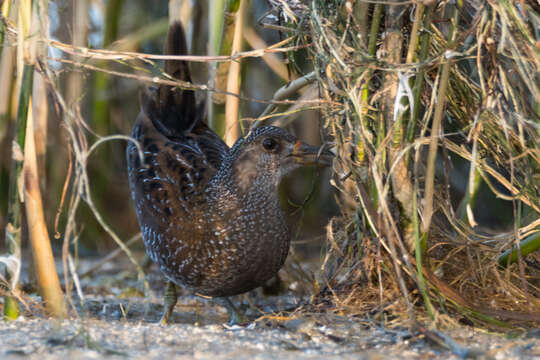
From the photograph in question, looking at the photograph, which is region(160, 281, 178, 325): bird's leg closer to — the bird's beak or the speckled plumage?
the speckled plumage

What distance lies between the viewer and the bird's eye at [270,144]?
10.4 feet

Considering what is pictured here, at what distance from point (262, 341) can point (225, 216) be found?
1111 mm

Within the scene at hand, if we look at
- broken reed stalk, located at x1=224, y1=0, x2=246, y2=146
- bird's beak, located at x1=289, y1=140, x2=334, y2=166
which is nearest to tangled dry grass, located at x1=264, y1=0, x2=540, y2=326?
bird's beak, located at x1=289, y1=140, x2=334, y2=166

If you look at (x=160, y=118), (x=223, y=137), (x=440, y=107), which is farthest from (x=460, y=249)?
(x=160, y=118)

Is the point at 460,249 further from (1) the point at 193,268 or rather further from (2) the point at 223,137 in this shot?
(2) the point at 223,137

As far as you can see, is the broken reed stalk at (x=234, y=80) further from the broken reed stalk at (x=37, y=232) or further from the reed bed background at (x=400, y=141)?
the broken reed stalk at (x=37, y=232)

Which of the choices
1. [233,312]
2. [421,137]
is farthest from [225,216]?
[421,137]

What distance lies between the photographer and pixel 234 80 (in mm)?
3520

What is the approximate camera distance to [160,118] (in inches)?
155

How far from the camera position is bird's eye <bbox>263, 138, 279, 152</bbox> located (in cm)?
316

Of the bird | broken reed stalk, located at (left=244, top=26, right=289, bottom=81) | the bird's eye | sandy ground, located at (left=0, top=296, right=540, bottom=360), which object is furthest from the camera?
broken reed stalk, located at (left=244, top=26, right=289, bottom=81)

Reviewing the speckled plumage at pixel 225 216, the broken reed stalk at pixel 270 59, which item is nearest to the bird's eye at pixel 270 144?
the speckled plumage at pixel 225 216

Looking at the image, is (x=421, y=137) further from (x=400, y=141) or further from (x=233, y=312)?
(x=233, y=312)

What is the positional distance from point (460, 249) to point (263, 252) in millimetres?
927
